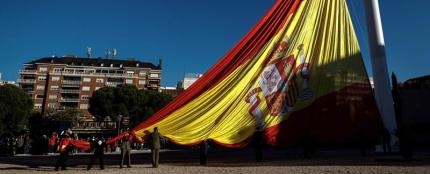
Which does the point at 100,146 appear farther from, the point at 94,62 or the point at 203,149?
the point at 94,62

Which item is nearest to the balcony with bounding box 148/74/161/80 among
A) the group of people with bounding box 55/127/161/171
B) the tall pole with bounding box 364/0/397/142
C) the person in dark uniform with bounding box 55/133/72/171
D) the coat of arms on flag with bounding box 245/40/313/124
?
the tall pole with bounding box 364/0/397/142

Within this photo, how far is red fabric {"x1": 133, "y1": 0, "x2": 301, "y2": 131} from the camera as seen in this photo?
16953 millimetres

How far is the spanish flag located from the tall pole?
3.92 metres

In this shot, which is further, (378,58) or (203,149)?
(378,58)

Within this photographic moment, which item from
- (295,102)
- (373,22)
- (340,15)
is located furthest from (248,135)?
(373,22)

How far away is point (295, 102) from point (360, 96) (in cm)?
339

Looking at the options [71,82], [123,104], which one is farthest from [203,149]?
[71,82]

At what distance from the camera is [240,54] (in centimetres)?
1789

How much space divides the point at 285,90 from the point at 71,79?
99539mm

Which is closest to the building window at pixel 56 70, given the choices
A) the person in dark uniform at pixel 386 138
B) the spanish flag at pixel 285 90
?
the spanish flag at pixel 285 90

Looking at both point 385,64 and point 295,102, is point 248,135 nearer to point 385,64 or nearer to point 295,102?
point 295,102

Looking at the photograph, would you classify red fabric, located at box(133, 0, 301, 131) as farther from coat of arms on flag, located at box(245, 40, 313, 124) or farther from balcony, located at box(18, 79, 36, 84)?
balcony, located at box(18, 79, 36, 84)

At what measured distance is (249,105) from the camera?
1755 cm

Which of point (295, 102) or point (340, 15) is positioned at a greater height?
point (340, 15)
